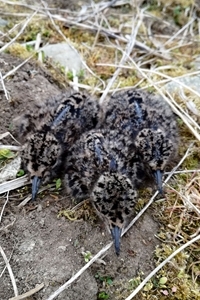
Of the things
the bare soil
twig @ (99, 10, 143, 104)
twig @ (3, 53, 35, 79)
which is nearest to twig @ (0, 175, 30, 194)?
the bare soil

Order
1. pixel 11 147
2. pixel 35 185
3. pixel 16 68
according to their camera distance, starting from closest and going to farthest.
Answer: pixel 35 185, pixel 11 147, pixel 16 68

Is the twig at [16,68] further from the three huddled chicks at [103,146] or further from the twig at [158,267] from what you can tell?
the twig at [158,267]

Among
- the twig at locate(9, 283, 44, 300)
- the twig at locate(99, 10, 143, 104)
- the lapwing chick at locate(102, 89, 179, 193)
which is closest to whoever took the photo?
the twig at locate(9, 283, 44, 300)

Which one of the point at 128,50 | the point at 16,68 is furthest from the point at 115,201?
the point at 128,50

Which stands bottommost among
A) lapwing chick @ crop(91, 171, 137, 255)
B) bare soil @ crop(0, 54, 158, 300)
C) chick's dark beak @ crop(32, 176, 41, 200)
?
bare soil @ crop(0, 54, 158, 300)

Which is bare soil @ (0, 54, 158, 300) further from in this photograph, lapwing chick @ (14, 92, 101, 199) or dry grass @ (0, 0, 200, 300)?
lapwing chick @ (14, 92, 101, 199)

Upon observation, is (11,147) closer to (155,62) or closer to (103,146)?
(103,146)

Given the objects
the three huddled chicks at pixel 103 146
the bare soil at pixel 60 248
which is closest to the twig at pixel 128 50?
the three huddled chicks at pixel 103 146

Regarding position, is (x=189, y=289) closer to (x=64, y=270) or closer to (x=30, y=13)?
(x=64, y=270)
